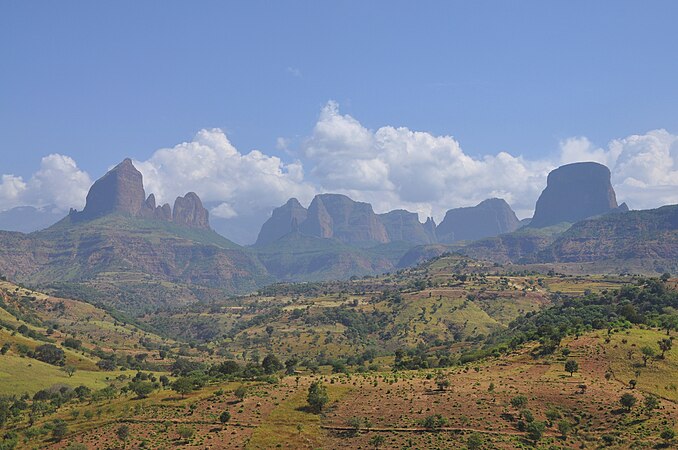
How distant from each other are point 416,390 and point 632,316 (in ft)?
263

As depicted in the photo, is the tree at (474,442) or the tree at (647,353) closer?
the tree at (474,442)

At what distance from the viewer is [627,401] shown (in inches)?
3639

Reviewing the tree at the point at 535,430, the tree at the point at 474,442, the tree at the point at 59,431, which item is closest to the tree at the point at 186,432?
the tree at the point at 59,431

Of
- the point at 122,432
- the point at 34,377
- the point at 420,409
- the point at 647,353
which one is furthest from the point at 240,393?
the point at 34,377

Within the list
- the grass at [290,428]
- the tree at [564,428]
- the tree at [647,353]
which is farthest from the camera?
the tree at [647,353]

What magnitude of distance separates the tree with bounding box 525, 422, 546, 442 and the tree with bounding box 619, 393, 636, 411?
15.6m

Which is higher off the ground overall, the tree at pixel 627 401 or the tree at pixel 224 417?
the tree at pixel 224 417

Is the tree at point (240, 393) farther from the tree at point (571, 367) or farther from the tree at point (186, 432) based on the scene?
the tree at point (571, 367)

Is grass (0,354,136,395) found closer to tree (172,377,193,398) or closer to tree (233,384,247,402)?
tree (172,377,193,398)

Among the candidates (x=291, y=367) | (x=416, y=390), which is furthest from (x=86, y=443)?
(x=291, y=367)

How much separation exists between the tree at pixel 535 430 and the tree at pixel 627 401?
1555 cm

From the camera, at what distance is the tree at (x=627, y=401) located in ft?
303

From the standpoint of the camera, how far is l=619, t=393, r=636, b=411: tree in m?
92.4

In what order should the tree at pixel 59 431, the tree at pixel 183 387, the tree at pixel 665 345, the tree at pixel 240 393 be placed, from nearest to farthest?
1. the tree at pixel 59 431
2. the tree at pixel 240 393
3. the tree at pixel 183 387
4. the tree at pixel 665 345
